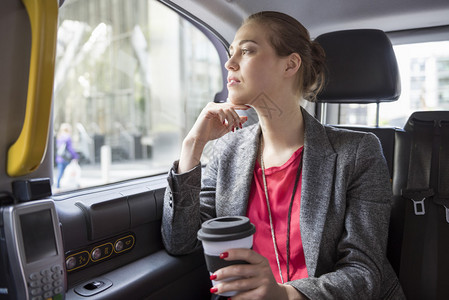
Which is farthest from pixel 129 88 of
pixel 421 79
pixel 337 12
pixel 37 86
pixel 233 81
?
pixel 37 86

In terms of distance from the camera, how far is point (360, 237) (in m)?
1.20

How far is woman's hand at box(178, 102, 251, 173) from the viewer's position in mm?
1386

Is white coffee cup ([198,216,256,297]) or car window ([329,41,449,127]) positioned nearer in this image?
white coffee cup ([198,216,256,297])

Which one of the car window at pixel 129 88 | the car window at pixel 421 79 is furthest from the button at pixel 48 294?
the car window at pixel 129 88

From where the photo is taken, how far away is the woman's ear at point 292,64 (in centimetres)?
138

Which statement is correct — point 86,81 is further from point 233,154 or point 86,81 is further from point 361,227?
point 361,227

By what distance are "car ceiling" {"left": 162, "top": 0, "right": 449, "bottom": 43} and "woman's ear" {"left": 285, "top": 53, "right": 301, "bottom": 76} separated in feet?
1.71

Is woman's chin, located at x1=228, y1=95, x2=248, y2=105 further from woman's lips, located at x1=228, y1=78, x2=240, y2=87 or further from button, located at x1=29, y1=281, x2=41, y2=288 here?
button, located at x1=29, y1=281, x2=41, y2=288

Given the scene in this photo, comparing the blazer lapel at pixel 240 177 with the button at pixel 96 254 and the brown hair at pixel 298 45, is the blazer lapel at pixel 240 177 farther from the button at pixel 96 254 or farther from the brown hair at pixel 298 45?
the button at pixel 96 254

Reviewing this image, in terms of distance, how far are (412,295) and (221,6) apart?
145 cm

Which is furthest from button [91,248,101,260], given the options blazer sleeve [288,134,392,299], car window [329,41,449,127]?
car window [329,41,449,127]

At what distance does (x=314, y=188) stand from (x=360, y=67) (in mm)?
632

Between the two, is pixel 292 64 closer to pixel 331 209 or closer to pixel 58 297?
pixel 331 209

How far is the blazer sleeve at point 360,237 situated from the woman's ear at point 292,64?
36 centimetres
